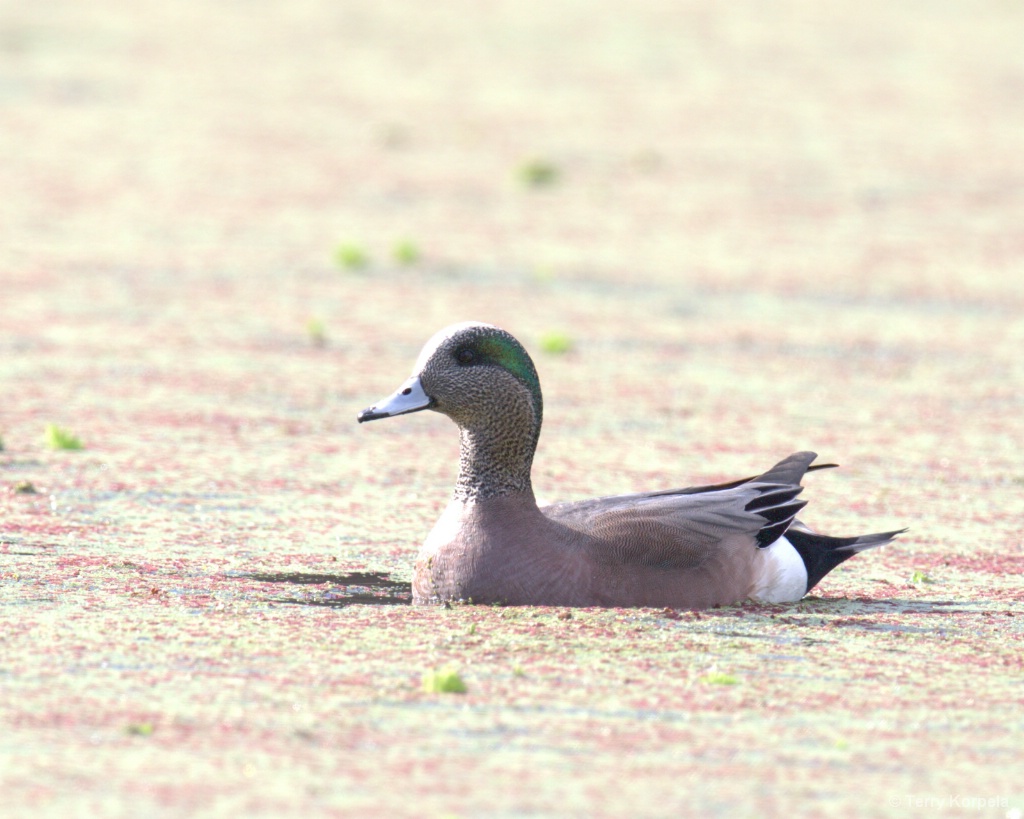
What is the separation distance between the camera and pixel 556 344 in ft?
35.6

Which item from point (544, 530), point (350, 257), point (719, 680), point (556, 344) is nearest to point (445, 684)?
point (719, 680)

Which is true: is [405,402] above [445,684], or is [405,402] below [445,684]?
Answer: above

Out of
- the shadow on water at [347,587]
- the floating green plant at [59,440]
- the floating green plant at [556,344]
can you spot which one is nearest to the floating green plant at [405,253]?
the floating green plant at [556,344]

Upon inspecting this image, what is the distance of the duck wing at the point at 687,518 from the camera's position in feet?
20.3

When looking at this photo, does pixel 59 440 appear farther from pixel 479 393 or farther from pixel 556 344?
pixel 556 344

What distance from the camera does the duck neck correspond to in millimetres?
6223

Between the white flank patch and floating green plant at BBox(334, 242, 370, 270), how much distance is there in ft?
22.1

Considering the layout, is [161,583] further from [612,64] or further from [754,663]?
[612,64]

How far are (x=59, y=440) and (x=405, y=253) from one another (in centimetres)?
486

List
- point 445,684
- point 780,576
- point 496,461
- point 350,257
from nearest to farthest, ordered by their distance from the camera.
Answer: point 445,684 < point 496,461 < point 780,576 < point 350,257

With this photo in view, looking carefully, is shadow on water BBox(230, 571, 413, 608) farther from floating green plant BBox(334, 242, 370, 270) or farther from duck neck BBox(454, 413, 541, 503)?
floating green plant BBox(334, 242, 370, 270)

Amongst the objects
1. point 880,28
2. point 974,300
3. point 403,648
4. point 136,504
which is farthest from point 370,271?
point 880,28

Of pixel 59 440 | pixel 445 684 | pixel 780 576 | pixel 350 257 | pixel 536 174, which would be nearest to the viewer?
pixel 445 684

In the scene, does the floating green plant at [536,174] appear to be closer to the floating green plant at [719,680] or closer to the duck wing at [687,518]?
the duck wing at [687,518]
